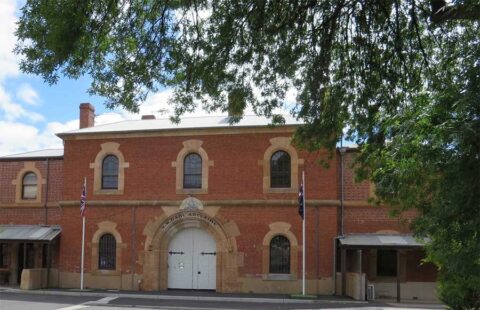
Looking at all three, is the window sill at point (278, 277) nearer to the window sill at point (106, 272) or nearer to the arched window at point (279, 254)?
the arched window at point (279, 254)

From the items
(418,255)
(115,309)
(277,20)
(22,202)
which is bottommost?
(115,309)

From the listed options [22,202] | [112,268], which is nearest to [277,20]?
[112,268]

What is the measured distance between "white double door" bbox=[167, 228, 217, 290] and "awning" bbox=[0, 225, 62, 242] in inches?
227

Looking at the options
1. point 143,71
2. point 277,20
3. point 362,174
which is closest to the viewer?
point 143,71

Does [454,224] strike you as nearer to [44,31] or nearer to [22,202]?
[44,31]

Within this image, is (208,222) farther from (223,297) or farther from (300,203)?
(300,203)

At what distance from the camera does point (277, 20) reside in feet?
37.1

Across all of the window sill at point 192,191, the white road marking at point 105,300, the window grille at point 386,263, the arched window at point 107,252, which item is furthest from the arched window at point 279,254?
the arched window at point 107,252

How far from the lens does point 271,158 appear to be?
26906 millimetres

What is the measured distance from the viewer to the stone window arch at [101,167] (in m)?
28.4

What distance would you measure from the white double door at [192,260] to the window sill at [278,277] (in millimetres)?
2578

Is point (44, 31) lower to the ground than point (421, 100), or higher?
higher

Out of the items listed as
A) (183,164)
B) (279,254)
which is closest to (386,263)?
(279,254)

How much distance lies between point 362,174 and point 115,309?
12070mm
